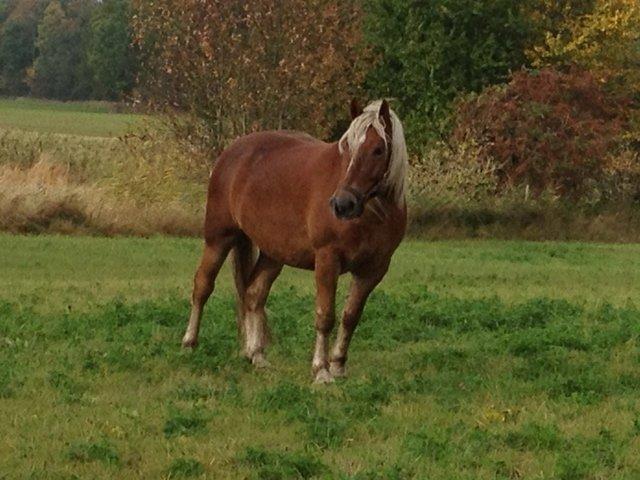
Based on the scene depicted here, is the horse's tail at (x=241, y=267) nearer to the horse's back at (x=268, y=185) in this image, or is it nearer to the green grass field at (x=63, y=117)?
the horse's back at (x=268, y=185)

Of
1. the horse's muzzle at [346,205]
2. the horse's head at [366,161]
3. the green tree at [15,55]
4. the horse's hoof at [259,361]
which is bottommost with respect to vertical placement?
the green tree at [15,55]

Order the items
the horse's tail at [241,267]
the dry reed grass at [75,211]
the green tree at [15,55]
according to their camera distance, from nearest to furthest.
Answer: the horse's tail at [241,267], the dry reed grass at [75,211], the green tree at [15,55]

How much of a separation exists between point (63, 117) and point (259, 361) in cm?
6175

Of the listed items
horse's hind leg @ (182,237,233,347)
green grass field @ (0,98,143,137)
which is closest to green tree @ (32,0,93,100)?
green grass field @ (0,98,143,137)

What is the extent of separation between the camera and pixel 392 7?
36156 mm

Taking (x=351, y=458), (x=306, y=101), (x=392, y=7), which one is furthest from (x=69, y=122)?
(x=351, y=458)

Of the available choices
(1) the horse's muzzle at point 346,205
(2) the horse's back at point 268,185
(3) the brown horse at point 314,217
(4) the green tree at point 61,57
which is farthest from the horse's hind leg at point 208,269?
(4) the green tree at point 61,57

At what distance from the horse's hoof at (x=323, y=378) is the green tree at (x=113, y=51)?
50524 millimetres

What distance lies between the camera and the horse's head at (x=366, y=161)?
30.7 ft

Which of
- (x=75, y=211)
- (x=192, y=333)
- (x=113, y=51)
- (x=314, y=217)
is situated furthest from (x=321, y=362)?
(x=113, y=51)

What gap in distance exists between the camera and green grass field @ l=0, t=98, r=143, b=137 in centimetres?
5869

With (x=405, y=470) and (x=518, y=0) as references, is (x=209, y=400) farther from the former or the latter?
(x=518, y=0)

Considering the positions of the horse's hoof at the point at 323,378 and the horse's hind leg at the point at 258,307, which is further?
the horse's hind leg at the point at 258,307

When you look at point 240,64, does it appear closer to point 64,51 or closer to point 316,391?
point 316,391
